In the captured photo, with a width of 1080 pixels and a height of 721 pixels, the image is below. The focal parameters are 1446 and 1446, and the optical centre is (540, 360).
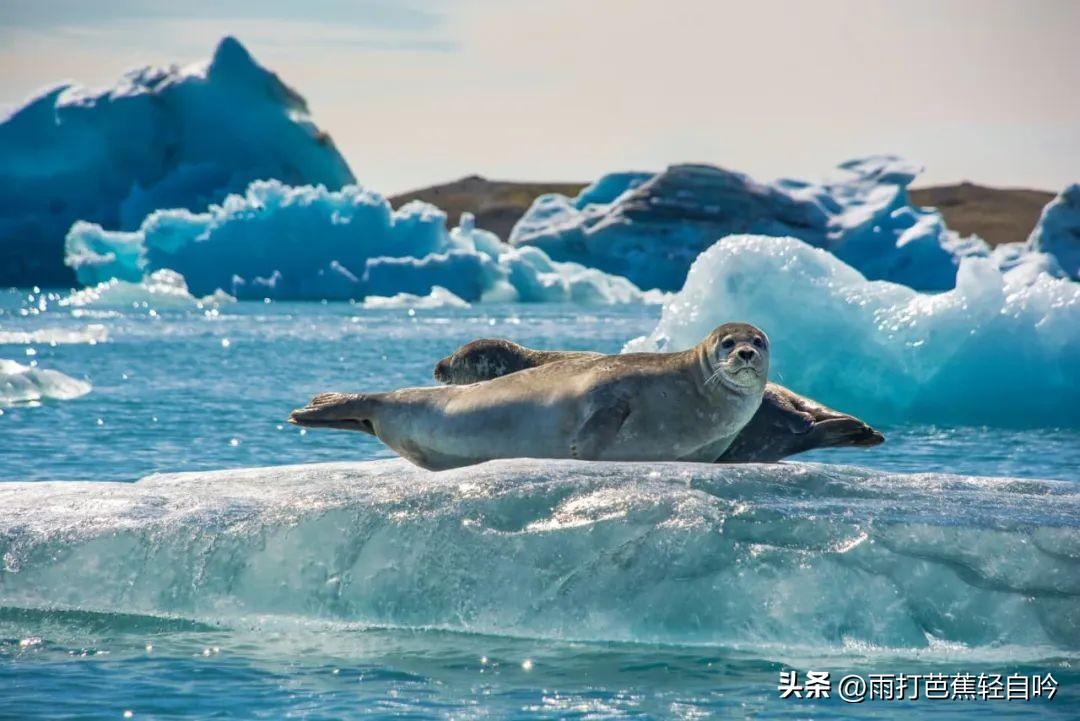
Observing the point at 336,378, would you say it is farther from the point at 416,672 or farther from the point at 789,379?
the point at 416,672

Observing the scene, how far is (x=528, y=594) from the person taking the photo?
4.27 metres

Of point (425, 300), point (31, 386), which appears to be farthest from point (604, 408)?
point (425, 300)

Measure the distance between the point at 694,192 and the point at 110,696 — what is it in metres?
42.5

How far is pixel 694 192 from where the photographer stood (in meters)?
45.4

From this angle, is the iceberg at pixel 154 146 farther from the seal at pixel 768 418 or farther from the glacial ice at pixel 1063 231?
the seal at pixel 768 418

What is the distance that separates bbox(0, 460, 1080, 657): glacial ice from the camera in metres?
4.12

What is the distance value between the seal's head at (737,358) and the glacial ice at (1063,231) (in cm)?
3716

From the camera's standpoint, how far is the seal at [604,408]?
17.0 feet

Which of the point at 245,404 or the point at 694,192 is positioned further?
the point at 694,192

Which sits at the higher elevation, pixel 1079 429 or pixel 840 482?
pixel 840 482

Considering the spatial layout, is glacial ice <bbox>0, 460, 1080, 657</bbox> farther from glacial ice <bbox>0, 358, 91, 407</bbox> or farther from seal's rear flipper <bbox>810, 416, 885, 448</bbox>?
glacial ice <bbox>0, 358, 91, 407</bbox>

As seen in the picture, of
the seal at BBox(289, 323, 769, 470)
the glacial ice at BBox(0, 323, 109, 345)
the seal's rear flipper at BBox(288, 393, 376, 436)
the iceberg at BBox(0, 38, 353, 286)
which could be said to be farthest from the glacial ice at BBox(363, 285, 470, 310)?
the seal at BBox(289, 323, 769, 470)

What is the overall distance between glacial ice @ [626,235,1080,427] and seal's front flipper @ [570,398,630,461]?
672cm

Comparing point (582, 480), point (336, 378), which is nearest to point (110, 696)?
point (582, 480)
